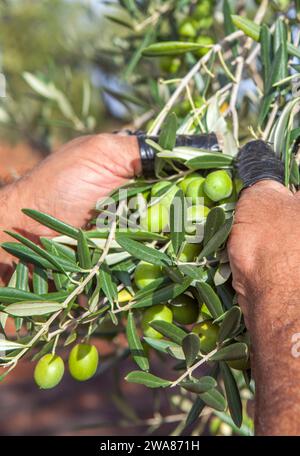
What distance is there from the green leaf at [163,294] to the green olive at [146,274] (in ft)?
0.10

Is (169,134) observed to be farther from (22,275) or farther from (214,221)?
(22,275)

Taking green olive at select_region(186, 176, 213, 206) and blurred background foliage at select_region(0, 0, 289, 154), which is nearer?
green olive at select_region(186, 176, 213, 206)

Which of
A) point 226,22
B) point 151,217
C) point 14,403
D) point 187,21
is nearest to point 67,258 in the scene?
point 151,217

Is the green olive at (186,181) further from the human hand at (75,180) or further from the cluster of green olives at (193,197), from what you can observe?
the human hand at (75,180)

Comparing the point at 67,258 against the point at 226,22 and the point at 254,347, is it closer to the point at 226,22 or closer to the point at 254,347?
the point at 254,347

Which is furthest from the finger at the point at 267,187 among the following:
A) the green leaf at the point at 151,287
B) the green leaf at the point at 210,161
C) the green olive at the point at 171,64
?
the green olive at the point at 171,64

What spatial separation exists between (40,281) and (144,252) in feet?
0.77

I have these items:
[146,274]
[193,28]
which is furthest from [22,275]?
[193,28]

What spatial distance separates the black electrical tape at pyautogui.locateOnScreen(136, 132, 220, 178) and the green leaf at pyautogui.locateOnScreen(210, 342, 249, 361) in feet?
1.43

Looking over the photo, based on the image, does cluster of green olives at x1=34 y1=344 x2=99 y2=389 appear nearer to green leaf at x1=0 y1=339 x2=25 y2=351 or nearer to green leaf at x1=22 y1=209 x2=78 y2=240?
green leaf at x1=0 y1=339 x2=25 y2=351

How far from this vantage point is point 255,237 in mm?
Answer: 997

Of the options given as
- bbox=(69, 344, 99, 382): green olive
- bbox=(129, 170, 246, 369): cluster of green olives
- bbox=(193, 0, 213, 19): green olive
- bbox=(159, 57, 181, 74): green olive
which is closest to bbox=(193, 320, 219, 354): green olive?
bbox=(129, 170, 246, 369): cluster of green olives

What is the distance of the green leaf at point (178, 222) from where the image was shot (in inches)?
41.2

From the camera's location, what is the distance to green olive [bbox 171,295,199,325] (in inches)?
44.4
